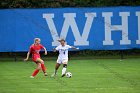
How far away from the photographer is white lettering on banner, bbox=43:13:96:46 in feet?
114

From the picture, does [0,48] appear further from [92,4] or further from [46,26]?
[92,4]

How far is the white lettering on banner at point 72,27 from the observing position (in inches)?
1368

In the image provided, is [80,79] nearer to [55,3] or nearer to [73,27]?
[73,27]

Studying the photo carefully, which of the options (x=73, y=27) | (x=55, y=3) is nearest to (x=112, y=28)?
(x=73, y=27)

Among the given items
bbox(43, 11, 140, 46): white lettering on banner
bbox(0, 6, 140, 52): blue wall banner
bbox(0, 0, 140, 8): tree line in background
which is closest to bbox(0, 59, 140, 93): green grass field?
bbox(0, 6, 140, 52): blue wall banner

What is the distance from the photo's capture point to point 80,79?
945 inches

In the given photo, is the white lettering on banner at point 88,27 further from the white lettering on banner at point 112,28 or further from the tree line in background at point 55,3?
the tree line in background at point 55,3

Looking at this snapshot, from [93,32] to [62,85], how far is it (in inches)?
534

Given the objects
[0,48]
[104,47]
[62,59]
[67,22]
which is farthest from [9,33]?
[62,59]

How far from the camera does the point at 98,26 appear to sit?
35094 mm

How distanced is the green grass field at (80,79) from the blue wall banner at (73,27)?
2.01 meters

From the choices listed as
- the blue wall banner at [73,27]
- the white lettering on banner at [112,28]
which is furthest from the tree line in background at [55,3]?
the white lettering on banner at [112,28]

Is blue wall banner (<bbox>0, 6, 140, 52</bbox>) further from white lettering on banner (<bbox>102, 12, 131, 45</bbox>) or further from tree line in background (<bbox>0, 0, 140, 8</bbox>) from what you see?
tree line in background (<bbox>0, 0, 140, 8</bbox>)

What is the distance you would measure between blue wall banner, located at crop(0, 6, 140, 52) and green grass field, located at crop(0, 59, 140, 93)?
201cm
